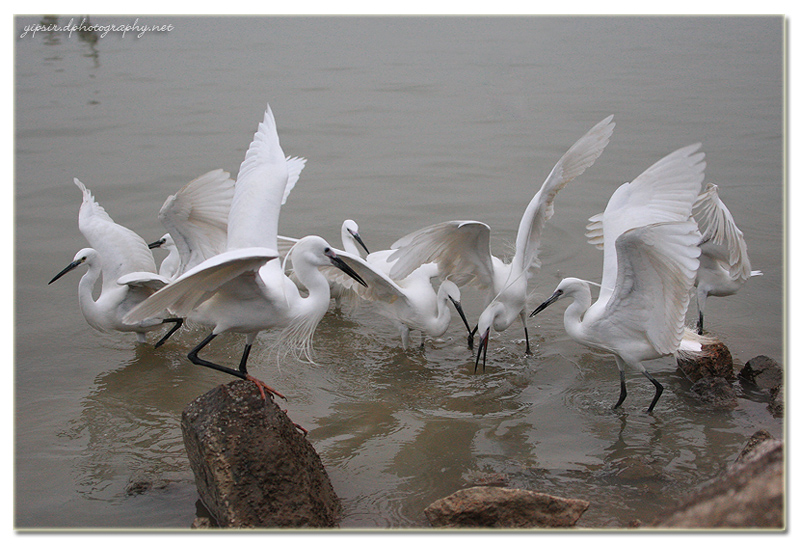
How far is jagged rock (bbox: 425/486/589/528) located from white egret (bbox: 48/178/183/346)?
11.1 ft

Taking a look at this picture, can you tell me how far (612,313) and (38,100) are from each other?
1228 centimetres

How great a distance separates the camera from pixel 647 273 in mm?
4867

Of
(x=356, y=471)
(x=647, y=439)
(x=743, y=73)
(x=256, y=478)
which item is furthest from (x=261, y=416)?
(x=743, y=73)

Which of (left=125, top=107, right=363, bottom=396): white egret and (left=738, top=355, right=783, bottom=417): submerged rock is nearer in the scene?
(left=125, top=107, right=363, bottom=396): white egret

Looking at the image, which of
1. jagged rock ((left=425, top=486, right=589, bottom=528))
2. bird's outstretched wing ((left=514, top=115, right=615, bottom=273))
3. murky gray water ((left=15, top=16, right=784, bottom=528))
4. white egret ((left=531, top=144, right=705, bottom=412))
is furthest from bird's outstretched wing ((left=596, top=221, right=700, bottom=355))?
jagged rock ((left=425, top=486, right=589, bottom=528))

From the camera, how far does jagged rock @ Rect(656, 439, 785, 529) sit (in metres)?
2.44

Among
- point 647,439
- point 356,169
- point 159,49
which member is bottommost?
point 647,439

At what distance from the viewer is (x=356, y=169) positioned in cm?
1155

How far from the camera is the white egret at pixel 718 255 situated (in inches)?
242

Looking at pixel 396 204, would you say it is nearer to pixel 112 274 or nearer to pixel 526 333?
pixel 526 333

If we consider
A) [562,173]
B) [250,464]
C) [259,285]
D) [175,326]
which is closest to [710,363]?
[562,173]

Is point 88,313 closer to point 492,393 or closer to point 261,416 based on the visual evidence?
point 261,416

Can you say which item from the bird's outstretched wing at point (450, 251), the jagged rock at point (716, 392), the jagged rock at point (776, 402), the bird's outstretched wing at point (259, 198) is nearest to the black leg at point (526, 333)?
the bird's outstretched wing at point (450, 251)

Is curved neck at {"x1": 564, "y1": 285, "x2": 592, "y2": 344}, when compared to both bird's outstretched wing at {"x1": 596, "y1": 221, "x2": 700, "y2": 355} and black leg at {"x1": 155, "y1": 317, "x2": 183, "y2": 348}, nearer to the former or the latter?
bird's outstretched wing at {"x1": 596, "y1": 221, "x2": 700, "y2": 355}
